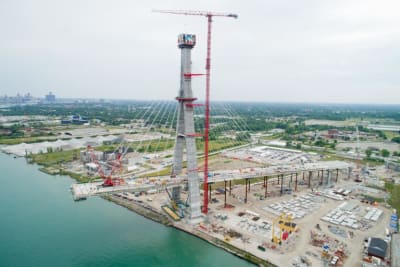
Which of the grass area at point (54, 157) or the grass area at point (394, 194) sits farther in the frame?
the grass area at point (54, 157)

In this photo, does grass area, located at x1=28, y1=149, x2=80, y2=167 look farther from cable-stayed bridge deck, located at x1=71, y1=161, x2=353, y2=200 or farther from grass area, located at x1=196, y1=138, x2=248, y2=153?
cable-stayed bridge deck, located at x1=71, y1=161, x2=353, y2=200

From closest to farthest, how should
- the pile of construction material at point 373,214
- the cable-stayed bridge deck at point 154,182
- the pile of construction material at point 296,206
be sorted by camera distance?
the cable-stayed bridge deck at point 154,182, the pile of construction material at point 373,214, the pile of construction material at point 296,206

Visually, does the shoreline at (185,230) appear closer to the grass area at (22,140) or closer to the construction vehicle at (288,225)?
the construction vehicle at (288,225)

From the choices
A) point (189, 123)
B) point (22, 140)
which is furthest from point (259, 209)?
Answer: point (22, 140)

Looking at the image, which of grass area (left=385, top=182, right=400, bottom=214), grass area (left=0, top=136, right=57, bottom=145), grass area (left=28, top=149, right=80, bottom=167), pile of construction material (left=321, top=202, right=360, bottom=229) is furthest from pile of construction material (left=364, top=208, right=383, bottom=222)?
grass area (left=0, top=136, right=57, bottom=145)

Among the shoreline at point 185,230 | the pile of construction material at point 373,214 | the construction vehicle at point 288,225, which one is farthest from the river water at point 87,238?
the pile of construction material at point 373,214

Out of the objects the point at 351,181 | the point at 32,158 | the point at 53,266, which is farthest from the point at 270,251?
the point at 32,158

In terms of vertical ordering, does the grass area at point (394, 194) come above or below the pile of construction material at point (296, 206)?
above
